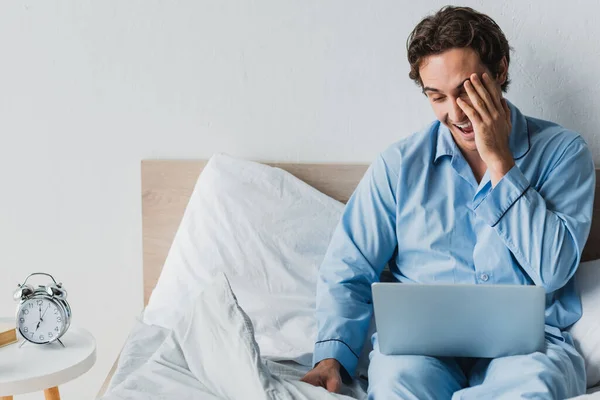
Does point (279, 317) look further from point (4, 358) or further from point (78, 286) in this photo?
point (78, 286)

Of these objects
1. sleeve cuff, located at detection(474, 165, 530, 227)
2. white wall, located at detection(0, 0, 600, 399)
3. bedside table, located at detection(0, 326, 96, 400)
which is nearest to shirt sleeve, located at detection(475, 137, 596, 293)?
sleeve cuff, located at detection(474, 165, 530, 227)

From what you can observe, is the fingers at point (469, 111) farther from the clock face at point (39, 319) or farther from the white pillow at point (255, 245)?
the clock face at point (39, 319)

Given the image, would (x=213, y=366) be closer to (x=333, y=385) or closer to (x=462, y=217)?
(x=333, y=385)

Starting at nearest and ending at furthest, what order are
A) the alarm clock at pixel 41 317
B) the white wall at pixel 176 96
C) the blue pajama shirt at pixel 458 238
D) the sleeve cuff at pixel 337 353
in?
the blue pajama shirt at pixel 458 238
the sleeve cuff at pixel 337 353
the alarm clock at pixel 41 317
the white wall at pixel 176 96

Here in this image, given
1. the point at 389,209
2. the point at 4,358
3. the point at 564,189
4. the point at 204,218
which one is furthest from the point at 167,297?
the point at 564,189

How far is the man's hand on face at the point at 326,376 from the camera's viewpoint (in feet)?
4.74

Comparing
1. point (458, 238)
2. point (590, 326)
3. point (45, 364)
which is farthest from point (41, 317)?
point (590, 326)

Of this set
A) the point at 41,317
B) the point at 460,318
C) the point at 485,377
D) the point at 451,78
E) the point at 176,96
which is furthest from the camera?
the point at 176,96

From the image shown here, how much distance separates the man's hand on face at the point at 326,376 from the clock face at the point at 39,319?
55cm

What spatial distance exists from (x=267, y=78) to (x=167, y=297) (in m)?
0.60

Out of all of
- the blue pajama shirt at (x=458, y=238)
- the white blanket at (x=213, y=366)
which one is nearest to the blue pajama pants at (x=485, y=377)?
the blue pajama shirt at (x=458, y=238)

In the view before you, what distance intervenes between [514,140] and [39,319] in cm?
104

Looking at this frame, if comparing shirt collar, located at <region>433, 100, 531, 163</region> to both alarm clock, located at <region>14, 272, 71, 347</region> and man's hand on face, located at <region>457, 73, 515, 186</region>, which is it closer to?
man's hand on face, located at <region>457, 73, 515, 186</region>

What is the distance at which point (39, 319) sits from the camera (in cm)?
165
